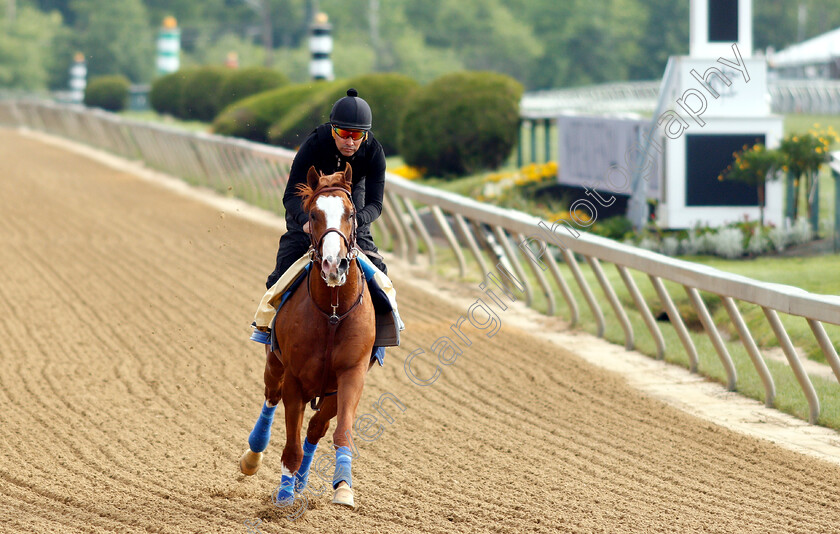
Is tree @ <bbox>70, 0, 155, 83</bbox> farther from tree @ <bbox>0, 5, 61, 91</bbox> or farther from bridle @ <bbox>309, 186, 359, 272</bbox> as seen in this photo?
bridle @ <bbox>309, 186, 359, 272</bbox>

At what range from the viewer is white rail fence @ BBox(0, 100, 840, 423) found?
6.72 metres

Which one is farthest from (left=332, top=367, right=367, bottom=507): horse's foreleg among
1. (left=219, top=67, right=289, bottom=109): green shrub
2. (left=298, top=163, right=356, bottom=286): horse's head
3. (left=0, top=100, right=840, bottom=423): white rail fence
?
(left=219, top=67, right=289, bottom=109): green shrub

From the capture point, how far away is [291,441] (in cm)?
504

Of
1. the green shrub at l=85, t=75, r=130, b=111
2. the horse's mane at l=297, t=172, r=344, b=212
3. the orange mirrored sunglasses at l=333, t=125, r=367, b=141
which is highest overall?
the orange mirrored sunglasses at l=333, t=125, r=367, b=141

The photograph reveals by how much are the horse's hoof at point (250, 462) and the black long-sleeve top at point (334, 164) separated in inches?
44.7

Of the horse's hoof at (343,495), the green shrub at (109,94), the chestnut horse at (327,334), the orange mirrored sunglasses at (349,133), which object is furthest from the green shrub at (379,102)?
the green shrub at (109,94)

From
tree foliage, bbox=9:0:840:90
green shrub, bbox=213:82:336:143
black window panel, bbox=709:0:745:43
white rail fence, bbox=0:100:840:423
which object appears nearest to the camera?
white rail fence, bbox=0:100:840:423

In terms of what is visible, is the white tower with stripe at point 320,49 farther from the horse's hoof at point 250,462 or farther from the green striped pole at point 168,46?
the horse's hoof at point 250,462

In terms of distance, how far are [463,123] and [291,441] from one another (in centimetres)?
1508

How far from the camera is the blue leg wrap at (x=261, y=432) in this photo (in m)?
5.45

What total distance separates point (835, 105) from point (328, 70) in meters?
13.6

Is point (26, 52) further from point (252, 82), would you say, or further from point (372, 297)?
point (372, 297)

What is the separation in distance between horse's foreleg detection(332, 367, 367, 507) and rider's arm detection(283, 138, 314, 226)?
0.70m

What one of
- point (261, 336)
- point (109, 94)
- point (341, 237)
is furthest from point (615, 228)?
point (109, 94)
